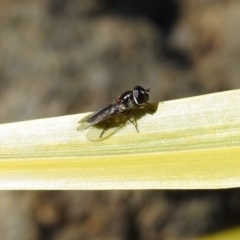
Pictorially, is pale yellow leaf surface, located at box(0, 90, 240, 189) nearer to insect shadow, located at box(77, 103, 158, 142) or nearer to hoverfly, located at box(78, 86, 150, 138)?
insect shadow, located at box(77, 103, 158, 142)

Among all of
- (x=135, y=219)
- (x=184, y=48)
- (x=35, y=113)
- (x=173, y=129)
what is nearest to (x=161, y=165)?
(x=173, y=129)

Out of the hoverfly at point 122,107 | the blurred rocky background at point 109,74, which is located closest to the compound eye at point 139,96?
the hoverfly at point 122,107

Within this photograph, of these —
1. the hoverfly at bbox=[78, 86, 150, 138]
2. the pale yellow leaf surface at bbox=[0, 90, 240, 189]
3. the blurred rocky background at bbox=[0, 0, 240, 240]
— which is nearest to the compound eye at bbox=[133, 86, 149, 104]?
the hoverfly at bbox=[78, 86, 150, 138]

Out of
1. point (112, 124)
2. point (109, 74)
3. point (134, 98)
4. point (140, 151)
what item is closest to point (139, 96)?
point (134, 98)

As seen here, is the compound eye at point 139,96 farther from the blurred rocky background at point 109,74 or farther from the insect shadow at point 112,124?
the blurred rocky background at point 109,74

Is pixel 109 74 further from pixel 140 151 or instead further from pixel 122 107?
pixel 140 151

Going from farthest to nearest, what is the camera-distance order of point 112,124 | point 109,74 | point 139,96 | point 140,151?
point 109,74
point 139,96
point 112,124
point 140,151
